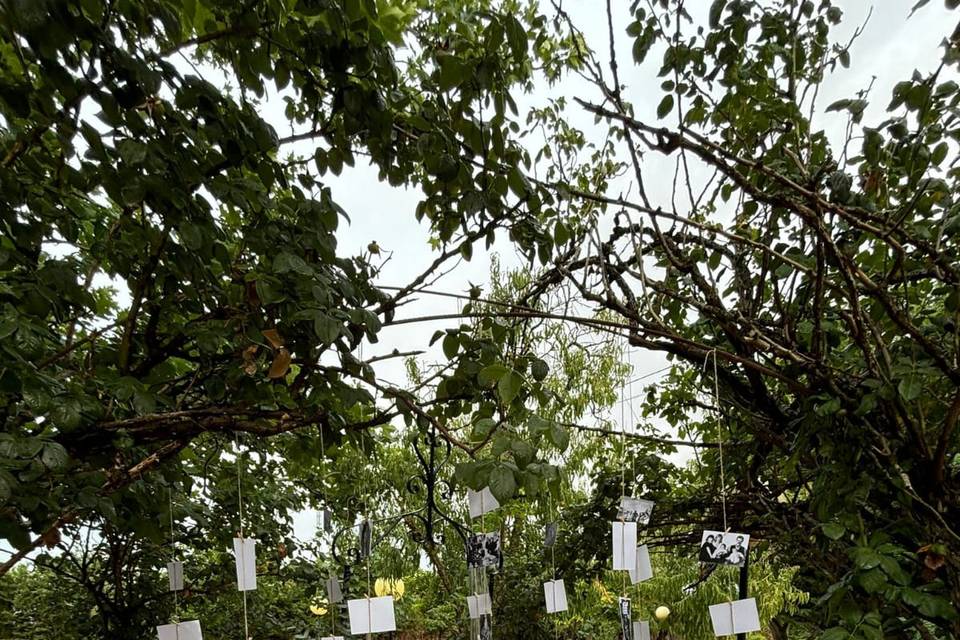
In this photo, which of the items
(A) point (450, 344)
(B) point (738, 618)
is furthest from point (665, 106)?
(B) point (738, 618)

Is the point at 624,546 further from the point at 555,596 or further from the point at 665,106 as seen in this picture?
the point at 665,106

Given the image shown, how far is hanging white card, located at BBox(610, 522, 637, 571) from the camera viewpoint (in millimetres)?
1092

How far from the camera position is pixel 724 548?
3.30ft

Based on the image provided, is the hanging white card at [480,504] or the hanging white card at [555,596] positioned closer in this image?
the hanging white card at [480,504]

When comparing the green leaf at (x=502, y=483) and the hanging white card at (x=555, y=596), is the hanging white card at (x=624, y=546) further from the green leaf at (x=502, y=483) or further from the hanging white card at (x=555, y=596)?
the green leaf at (x=502, y=483)

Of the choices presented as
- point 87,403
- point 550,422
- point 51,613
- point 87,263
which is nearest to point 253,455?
point 51,613

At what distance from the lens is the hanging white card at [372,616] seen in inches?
38.5

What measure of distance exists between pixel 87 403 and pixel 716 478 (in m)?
1.28

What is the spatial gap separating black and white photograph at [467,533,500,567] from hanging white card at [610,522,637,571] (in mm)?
300

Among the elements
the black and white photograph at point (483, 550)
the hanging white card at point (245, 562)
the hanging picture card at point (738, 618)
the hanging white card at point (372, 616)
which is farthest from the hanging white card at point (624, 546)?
the hanging white card at point (245, 562)

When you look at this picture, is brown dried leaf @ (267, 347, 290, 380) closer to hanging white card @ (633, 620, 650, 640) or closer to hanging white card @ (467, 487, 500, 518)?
hanging white card @ (467, 487, 500, 518)

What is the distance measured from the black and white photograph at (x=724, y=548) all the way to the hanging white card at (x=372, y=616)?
20.4 inches

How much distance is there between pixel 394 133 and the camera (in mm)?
1048

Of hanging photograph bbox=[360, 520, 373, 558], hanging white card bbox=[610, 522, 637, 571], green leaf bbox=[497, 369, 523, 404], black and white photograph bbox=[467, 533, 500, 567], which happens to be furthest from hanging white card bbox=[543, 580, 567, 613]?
green leaf bbox=[497, 369, 523, 404]
